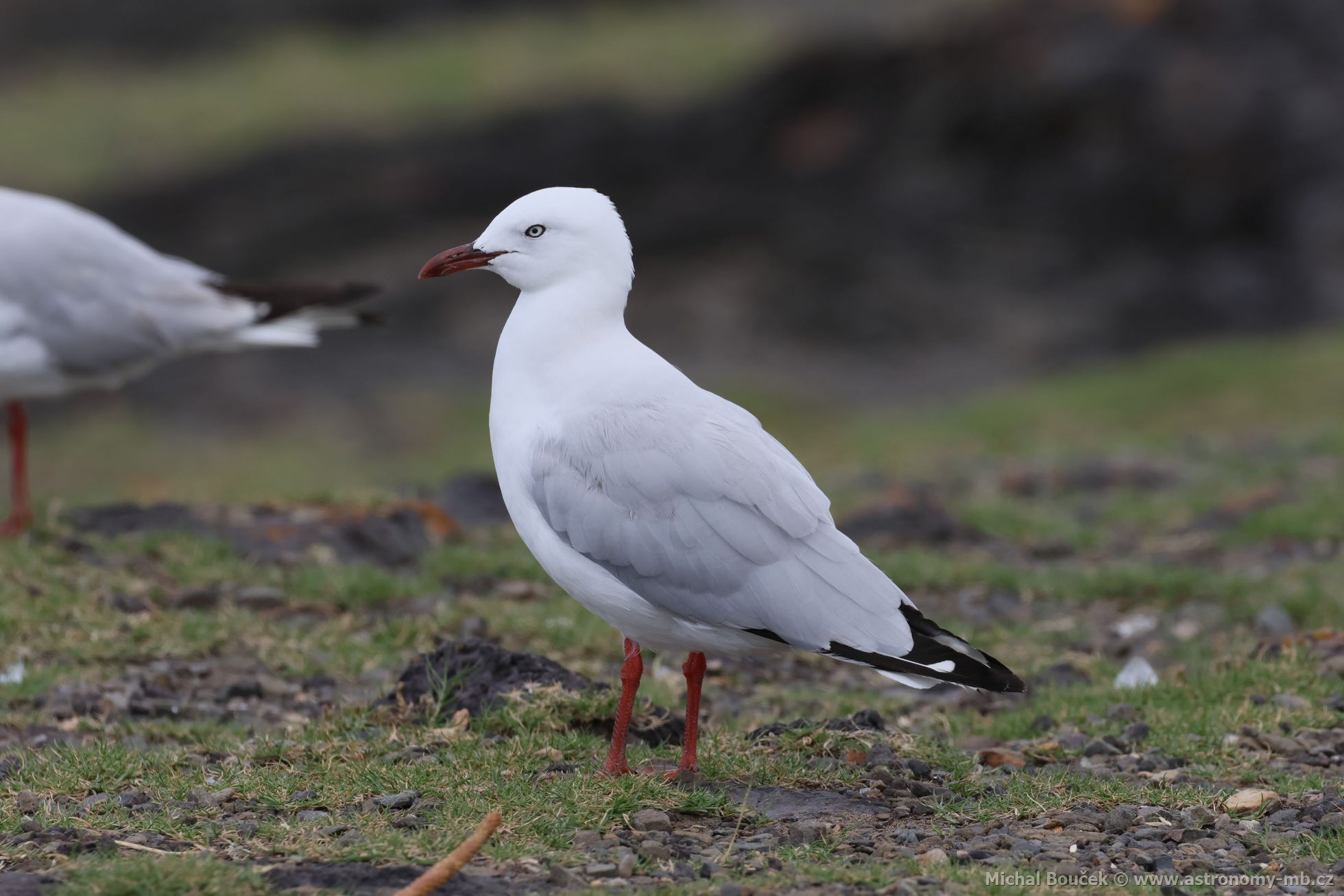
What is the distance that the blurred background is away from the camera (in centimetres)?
1798

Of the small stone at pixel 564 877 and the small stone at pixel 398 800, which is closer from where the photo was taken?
the small stone at pixel 564 877

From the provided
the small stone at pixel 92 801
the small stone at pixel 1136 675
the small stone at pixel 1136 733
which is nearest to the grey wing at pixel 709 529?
the small stone at pixel 1136 733

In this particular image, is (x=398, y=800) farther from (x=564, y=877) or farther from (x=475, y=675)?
(x=475, y=675)

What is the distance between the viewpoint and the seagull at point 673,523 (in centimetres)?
434

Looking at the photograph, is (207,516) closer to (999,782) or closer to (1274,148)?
(999,782)

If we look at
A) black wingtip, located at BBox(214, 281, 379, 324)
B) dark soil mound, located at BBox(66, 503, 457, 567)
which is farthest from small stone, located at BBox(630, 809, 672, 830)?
black wingtip, located at BBox(214, 281, 379, 324)

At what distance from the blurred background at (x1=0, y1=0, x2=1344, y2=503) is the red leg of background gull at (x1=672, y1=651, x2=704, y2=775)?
12467 millimetres

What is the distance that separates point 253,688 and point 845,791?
2.46 m

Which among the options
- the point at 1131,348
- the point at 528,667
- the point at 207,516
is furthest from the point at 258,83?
the point at 528,667

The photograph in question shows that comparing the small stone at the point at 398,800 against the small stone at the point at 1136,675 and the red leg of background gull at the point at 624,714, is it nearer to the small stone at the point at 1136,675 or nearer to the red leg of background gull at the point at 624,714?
the red leg of background gull at the point at 624,714

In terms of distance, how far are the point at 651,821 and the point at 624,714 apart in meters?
0.46

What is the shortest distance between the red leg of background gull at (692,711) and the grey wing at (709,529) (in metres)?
0.37

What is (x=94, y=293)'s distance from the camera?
8.00 m

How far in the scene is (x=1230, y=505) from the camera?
9.11 m
